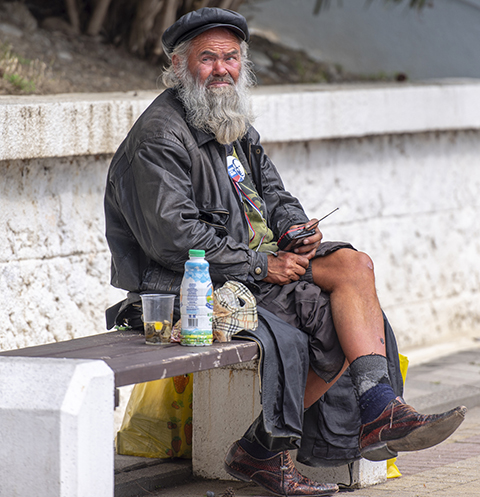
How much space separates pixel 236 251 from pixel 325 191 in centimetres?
266

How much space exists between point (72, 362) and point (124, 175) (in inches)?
36.6

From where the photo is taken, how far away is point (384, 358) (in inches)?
124

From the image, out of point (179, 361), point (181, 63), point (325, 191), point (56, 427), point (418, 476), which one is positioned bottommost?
point (418, 476)

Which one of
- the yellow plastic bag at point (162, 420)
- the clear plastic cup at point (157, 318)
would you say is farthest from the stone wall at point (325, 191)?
the clear plastic cup at point (157, 318)

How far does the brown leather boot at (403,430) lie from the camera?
283 cm

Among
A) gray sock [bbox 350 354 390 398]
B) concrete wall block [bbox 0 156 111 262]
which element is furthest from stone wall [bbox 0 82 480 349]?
gray sock [bbox 350 354 390 398]

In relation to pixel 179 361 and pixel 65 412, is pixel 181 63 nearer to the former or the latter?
pixel 179 361

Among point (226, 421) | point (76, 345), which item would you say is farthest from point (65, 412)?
point (226, 421)

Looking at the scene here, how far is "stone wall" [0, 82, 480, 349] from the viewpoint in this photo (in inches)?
162

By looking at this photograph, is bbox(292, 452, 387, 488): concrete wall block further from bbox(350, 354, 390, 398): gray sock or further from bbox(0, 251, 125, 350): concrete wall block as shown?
bbox(0, 251, 125, 350): concrete wall block

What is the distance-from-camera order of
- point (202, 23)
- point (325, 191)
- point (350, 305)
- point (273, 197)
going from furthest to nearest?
point (325, 191) → point (273, 197) → point (202, 23) → point (350, 305)

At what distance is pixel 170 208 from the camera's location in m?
3.11

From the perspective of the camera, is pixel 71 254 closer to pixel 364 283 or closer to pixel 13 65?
pixel 13 65

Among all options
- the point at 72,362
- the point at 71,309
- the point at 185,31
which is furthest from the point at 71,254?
the point at 72,362
